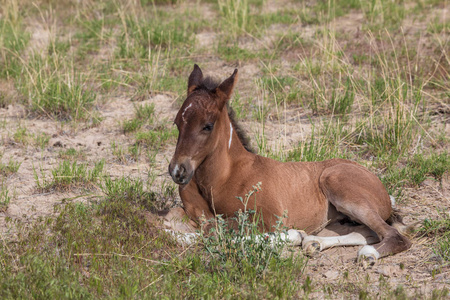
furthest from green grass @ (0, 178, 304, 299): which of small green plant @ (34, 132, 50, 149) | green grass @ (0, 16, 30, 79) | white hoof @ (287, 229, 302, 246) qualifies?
green grass @ (0, 16, 30, 79)

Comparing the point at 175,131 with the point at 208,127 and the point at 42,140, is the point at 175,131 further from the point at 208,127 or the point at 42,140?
the point at 208,127

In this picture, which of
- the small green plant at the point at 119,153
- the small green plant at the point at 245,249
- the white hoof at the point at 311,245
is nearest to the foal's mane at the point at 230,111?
the white hoof at the point at 311,245

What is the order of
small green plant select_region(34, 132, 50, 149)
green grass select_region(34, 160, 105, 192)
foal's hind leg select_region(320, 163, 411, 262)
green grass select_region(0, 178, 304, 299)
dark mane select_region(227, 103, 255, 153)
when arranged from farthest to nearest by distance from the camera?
small green plant select_region(34, 132, 50, 149), green grass select_region(34, 160, 105, 192), dark mane select_region(227, 103, 255, 153), foal's hind leg select_region(320, 163, 411, 262), green grass select_region(0, 178, 304, 299)

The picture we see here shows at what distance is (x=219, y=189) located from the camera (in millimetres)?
4875

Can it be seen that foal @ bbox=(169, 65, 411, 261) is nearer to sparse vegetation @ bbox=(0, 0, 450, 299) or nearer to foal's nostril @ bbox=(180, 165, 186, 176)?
foal's nostril @ bbox=(180, 165, 186, 176)

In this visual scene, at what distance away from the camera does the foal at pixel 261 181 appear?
4.50 metres

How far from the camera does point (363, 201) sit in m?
4.95

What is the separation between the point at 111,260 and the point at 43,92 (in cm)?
428

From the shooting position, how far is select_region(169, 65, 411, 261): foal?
4.50m

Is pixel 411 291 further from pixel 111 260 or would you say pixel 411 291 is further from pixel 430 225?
pixel 111 260

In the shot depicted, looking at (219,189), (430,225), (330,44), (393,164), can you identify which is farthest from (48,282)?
(330,44)

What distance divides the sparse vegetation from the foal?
26 cm

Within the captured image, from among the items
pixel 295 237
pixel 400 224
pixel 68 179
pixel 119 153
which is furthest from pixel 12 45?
pixel 400 224

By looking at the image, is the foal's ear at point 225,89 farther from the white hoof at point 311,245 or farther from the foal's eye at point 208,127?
the white hoof at point 311,245
